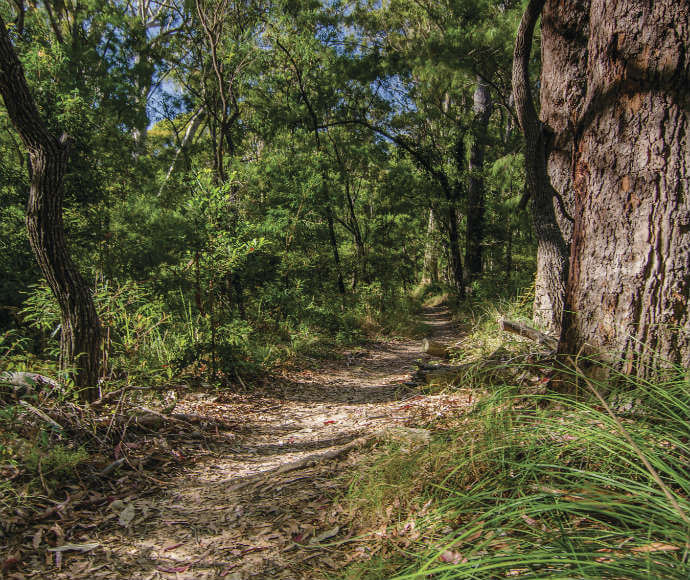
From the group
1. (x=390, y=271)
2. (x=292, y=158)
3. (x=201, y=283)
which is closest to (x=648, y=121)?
(x=201, y=283)

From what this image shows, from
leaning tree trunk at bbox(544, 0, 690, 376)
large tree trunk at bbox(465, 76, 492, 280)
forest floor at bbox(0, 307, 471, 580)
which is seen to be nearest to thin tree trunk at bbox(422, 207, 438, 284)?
large tree trunk at bbox(465, 76, 492, 280)

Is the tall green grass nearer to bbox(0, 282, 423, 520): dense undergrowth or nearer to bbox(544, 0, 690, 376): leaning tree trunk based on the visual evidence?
bbox(544, 0, 690, 376): leaning tree trunk

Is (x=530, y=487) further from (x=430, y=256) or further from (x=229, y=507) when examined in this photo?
(x=430, y=256)

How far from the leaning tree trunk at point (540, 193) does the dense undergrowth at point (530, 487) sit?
7.19 ft

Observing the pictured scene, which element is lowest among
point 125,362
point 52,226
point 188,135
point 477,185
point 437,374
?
point 437,374

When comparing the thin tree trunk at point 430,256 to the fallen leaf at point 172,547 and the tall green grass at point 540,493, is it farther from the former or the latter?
the fallen leaf at point 172,547

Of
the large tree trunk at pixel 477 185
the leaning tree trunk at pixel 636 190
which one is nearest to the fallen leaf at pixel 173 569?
the leaning tree trunk at pixel 636 190

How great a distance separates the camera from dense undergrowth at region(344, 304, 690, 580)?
3.59 feet

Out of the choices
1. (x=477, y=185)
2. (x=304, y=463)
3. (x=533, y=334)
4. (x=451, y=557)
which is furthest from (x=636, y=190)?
(x=477, y=185)

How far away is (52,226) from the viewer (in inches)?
121

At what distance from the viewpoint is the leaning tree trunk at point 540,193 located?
11.4 ft

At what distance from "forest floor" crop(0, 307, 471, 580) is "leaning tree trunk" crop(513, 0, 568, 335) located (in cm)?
177

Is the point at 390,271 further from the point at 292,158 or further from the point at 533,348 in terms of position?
the point at 533,348

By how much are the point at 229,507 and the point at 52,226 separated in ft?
8.23
